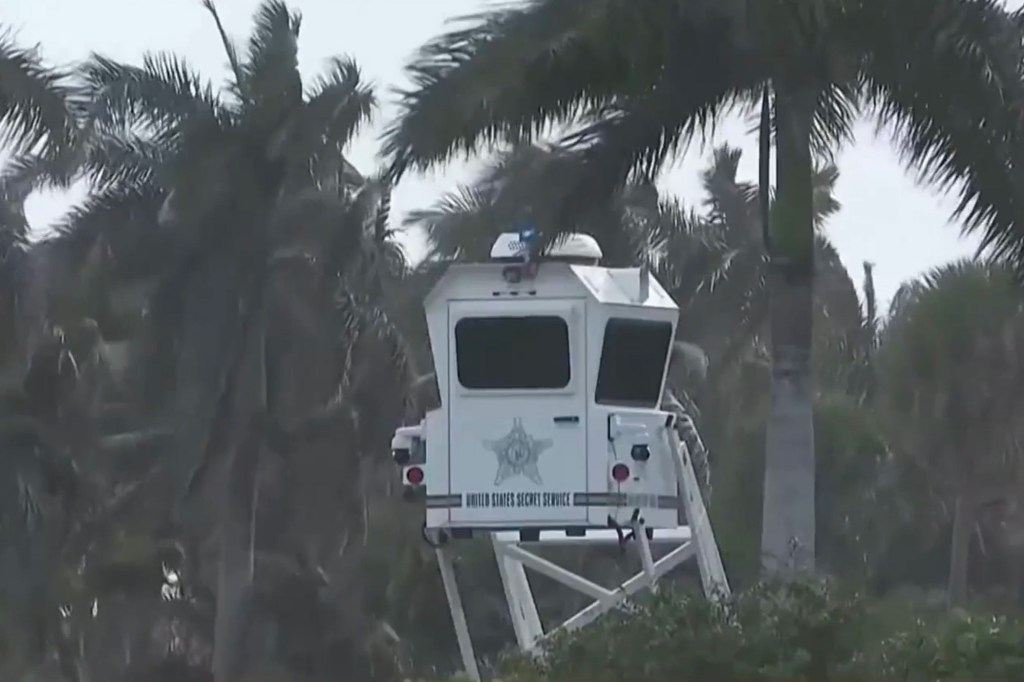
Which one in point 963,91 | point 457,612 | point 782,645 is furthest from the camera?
point 457,612

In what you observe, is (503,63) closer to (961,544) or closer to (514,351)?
(514,351)

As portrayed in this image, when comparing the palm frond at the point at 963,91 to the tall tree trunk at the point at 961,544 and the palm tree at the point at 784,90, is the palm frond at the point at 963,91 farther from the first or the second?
the tall tree trunk at the point at 961,544

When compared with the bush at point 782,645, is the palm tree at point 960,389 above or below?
above

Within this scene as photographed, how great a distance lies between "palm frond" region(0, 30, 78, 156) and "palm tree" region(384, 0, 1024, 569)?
5.13 m

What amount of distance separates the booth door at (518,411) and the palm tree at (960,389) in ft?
60.5

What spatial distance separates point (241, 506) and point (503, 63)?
17950 millimetres

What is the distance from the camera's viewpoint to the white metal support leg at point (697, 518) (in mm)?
16375

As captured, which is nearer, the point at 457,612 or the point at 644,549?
the point at 644,549

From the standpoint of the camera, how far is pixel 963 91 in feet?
49.1

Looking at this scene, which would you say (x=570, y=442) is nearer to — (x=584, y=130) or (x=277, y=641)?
(x=584, y=130)

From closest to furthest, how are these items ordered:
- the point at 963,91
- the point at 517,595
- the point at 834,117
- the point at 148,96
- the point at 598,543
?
the point at 963,91 < the point at 834,117 < the point at 517,595 < the point at 598,543 < the point at 148,96

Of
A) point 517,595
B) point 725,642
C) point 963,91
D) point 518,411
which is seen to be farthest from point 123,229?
point 725,642

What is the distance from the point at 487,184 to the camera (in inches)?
1190

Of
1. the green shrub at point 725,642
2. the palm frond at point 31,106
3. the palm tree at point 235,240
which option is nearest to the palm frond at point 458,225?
the palm tree at point 235,240
